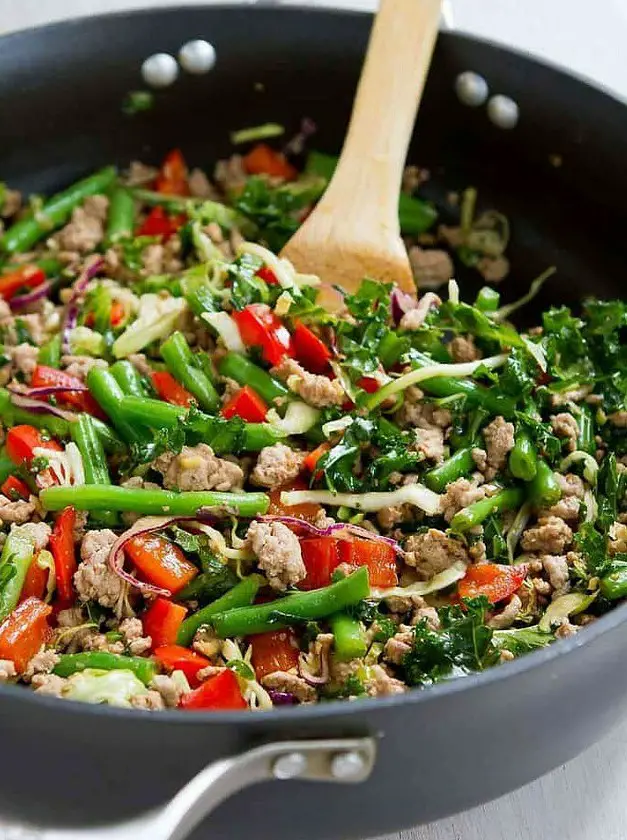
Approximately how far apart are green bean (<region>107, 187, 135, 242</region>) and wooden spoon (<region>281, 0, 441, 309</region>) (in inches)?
23.4

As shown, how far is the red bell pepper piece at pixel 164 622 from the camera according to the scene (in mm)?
2412

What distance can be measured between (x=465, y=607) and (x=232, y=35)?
2.09 m

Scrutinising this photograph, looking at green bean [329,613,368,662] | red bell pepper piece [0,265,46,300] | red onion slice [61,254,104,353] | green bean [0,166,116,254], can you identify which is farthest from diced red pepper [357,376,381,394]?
green bean [0,166,116,254]

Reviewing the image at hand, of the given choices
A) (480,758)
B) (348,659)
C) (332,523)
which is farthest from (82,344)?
(480,758)

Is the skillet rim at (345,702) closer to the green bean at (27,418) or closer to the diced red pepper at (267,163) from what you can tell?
the green bean at (27,418)

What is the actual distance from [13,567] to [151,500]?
1.09ft

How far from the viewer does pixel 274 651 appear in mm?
2422

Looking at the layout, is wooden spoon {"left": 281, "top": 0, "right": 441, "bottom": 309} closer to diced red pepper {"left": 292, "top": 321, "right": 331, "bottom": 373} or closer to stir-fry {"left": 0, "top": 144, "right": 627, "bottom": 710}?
stir-fry {"left": 0, "top": 144, "right": 627, "bottom": 710}

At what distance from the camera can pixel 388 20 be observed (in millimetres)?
3340

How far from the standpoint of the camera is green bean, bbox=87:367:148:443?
8.92 feet

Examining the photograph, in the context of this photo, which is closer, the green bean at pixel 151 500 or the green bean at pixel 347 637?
the green bean at pixel 347 637

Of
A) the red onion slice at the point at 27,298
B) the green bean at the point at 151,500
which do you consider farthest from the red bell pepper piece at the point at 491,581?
the red onion slice at the point at 27,298

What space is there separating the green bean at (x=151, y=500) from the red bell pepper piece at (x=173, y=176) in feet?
4.96

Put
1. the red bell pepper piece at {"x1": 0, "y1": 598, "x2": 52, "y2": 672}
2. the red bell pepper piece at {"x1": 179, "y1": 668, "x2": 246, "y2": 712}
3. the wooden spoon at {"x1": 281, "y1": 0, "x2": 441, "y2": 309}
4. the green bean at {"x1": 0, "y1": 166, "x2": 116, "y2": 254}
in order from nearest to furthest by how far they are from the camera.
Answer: the red bell pepper piece at {"x1": 179, "y1": 668, "x2": 246, "y2": 712} → the red bell pepper piece at {"x1": 0, "y1": 598, "x2": 52, "y2": 672} → the wooden spoon at {"x1": 281, "y1": 0, "x2": 441, "y2": 309} → the green bean at {"x1": 0, "y1": 166, "x2": 116, "y2": 254}
